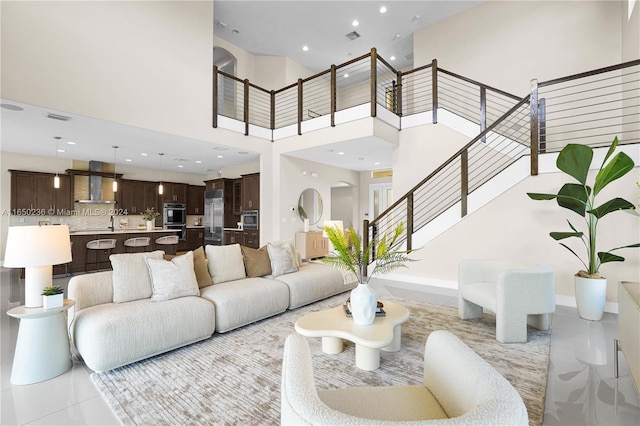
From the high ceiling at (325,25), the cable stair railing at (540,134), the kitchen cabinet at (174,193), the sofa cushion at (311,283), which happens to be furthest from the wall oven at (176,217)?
the cable stair railing at (540,134)

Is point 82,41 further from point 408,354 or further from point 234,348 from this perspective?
point 408,354

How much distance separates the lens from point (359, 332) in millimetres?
2414

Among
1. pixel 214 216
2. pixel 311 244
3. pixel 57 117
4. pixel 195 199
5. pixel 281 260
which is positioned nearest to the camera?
pixel 281 260

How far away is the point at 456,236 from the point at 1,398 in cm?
548

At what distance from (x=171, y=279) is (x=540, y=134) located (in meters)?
5.62

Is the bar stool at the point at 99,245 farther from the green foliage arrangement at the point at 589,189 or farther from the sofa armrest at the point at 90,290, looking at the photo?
the green foliage arrangement at the point at 589,189

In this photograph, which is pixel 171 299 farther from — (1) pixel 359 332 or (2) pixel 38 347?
(1) pixel 359 332

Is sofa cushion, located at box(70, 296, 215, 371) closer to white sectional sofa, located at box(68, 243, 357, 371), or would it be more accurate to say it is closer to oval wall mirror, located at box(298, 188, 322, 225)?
white sectional sofa, located at box(68, 243, 357, 371)

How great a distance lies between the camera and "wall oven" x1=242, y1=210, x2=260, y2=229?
26.5 ft

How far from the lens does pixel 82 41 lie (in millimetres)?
4445

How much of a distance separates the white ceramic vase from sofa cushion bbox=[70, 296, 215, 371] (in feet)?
4.93

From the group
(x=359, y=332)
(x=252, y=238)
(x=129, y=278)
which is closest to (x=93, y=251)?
(x=252, y=238)

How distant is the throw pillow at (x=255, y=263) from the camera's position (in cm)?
409

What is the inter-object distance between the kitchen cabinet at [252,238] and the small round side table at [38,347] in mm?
5516
